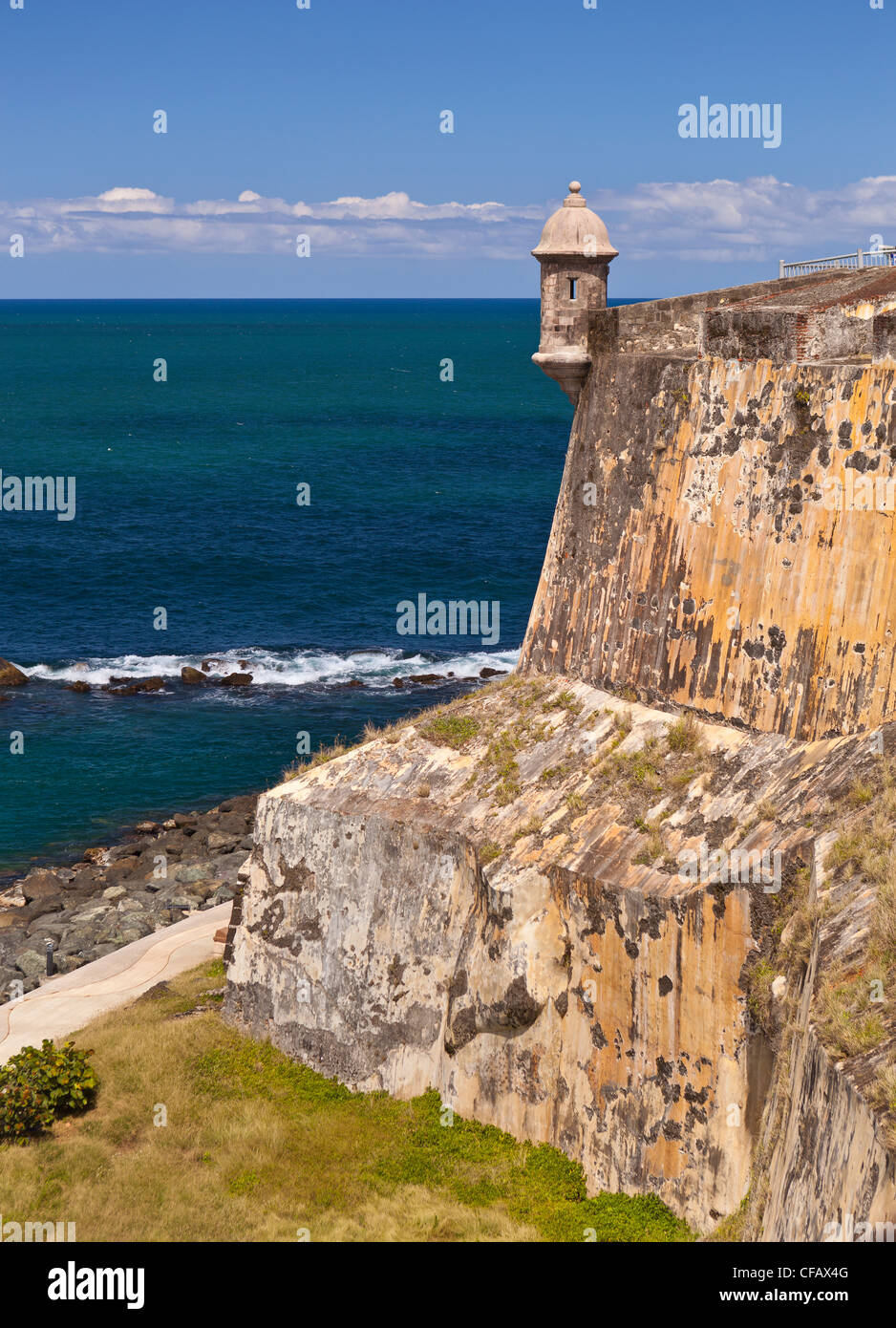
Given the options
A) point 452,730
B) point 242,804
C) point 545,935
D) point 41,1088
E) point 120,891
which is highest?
point 452,730

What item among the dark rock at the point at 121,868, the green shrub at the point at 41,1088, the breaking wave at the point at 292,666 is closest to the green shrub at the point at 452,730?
the green shrub at the point at 41,1088

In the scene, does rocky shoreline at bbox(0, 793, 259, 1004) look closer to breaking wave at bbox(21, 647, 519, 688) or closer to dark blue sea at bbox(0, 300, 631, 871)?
dark blue sea at bbox(0, 300, 631, 871)

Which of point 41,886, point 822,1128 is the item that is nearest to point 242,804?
point 41,886

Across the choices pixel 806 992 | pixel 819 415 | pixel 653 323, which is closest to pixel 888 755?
pixel 806 992

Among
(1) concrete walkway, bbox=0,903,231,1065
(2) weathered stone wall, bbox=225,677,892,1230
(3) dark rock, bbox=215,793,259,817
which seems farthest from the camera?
(3) dark rock, bbox=215,793,259,817

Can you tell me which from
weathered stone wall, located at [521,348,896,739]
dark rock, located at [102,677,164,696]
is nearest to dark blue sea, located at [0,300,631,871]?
dark rock, located at [102,677,164,696]

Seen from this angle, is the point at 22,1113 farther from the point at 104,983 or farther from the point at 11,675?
the point at 11,675
